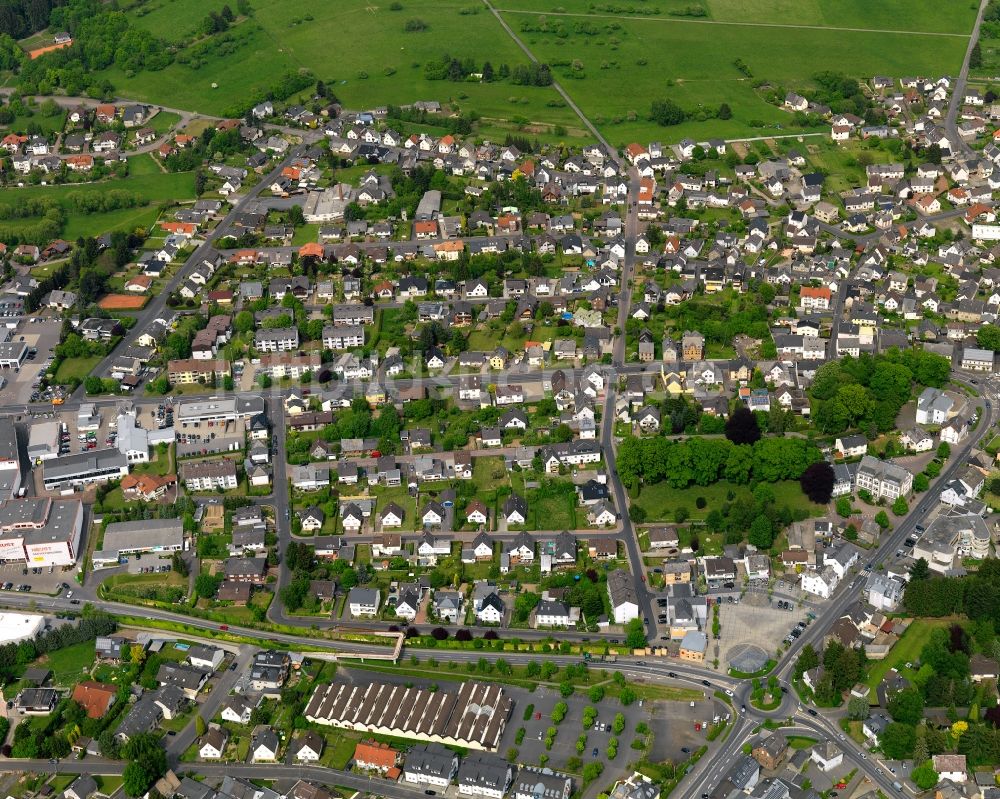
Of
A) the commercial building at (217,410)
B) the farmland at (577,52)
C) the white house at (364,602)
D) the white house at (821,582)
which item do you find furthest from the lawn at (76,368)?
the white house at (821,582)

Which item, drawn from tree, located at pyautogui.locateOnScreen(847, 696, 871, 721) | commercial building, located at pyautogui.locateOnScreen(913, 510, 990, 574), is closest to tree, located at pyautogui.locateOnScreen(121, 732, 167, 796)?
tree, located at pyautogui.locateOnScreen(847, 696, 871, 721)

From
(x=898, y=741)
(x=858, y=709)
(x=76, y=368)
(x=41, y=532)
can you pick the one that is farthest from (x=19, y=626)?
(x=898, y=741)

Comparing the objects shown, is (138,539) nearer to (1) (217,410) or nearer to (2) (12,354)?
(1) (217,410)

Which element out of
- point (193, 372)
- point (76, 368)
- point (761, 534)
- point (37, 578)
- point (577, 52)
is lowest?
point (37, 578)

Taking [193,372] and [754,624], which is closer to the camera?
[754,624]

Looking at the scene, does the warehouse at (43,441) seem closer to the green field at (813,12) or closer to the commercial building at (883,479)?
the commercial building at (883,479)

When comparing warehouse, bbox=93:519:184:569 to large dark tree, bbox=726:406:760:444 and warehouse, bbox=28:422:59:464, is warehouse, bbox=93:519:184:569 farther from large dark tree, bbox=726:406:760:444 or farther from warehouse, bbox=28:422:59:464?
large dark tree, bbox=726:406:760:444
